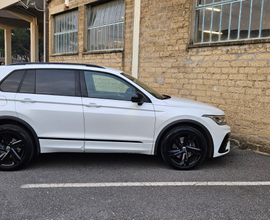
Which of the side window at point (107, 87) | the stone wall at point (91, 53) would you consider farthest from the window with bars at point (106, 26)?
the side window at point (107, 87)

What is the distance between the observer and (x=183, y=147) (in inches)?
164

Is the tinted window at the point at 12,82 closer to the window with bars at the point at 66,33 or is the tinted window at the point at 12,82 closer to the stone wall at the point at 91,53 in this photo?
the stone wall at the point at 91,53

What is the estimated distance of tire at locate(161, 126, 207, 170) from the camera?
413 cm

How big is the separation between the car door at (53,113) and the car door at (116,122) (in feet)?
0.51

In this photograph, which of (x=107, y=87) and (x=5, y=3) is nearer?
(x=107, y=87)

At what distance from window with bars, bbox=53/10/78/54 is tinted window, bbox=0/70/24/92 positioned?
23.9ft

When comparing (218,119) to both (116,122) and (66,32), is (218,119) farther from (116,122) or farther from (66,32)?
(66,32)

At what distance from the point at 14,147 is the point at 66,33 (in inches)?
342

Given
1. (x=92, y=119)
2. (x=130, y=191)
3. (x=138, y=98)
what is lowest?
(x=130, y=191)

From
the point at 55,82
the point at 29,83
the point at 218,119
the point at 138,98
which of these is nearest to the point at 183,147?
the point at 218,119

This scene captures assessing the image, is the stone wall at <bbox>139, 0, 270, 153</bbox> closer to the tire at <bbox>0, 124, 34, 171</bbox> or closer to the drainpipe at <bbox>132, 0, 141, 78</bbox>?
the drainpipe at <bbox>132, 0, 141, 78</bbox>

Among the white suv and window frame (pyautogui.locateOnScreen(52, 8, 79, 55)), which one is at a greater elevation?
window frame (pyautogui.locateOnScreen(52, 8, 79, 55))

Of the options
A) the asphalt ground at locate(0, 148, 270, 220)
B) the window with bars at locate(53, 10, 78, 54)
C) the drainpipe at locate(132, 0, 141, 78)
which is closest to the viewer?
the asphalt ground at locate(0, 148, 270, 220)

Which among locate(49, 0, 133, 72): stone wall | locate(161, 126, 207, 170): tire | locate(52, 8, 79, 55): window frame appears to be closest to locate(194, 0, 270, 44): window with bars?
locate(49, 0, 133, 72): stone wall
